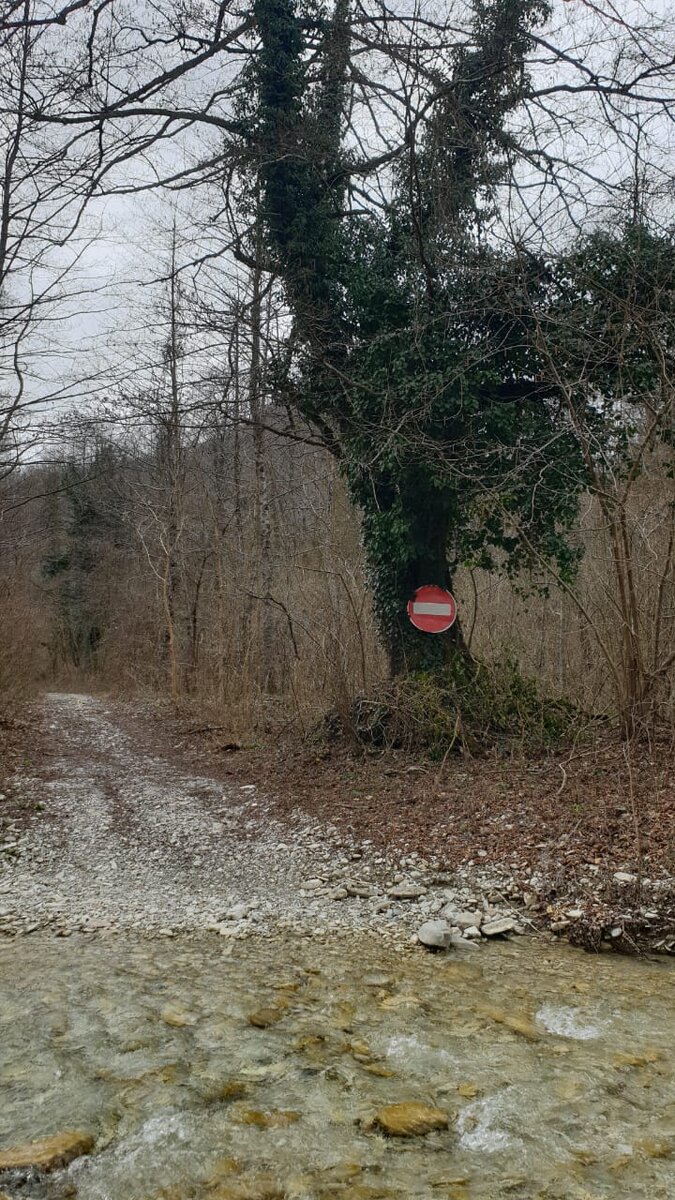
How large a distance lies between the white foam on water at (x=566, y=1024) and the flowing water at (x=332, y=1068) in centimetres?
1

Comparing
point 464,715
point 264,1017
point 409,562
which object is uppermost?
point 409,562

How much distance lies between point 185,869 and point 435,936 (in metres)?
2.39

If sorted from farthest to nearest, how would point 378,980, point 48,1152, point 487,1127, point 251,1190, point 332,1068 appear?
point 378,980, point 332,1068, point 487,1127, point 48,1152, point 251,1190

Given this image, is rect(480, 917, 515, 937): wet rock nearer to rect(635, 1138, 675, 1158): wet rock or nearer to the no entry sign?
rect(635, 1138, 675, 1158): wet rock

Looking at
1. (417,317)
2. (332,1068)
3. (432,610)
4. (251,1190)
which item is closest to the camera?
(251,1190)

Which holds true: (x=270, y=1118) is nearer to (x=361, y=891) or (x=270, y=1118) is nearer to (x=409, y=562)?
(x=361, y=891)

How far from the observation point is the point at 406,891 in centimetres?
555

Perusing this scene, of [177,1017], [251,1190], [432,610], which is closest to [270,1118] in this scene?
[251,1190]

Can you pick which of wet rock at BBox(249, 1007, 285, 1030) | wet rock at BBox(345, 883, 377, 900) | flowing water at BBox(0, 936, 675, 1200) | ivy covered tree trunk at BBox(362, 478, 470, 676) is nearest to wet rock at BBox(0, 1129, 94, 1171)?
flowing water at BBox(0, 936, 675, 1200)

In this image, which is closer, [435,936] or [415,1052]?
[415,1052]

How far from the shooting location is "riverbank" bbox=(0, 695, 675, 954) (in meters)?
5.13

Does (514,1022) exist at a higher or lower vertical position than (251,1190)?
lower

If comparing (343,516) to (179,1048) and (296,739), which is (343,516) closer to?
(296,739)

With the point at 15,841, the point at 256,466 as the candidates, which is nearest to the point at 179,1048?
the point at 15,841
